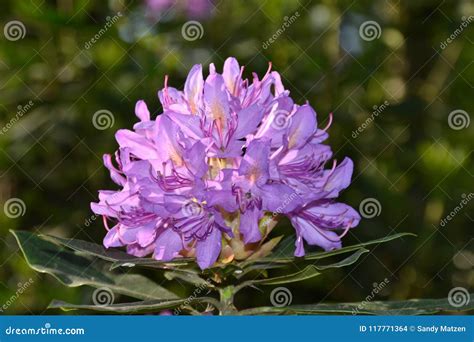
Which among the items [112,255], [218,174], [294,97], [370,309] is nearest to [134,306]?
[112,255]

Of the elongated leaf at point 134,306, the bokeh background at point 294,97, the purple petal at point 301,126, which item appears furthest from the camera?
the bokeh background at point 294,97

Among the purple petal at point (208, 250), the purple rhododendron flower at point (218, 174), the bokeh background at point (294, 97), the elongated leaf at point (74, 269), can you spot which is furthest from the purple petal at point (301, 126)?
the bokeh background at point (294, 97)

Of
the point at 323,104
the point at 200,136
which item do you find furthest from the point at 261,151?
the point at 323,104

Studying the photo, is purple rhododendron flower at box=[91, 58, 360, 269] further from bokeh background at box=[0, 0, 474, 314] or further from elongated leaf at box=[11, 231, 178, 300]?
bokeh background at box=[0, 0, 474, 314]

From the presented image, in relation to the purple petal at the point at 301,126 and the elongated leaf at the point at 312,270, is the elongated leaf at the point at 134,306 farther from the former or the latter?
the purple petal at the point at 301,126

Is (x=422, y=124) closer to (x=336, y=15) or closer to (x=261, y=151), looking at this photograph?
(x=336, y=15)

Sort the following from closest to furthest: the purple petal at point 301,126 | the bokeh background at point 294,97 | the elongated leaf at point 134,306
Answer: the elongated leaf at point 134,306
the purple petal at point 301,126
the bokeh background at point 294,97

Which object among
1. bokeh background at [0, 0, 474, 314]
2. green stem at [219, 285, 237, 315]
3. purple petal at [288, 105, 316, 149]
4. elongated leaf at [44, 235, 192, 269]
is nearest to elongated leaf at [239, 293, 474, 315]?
green stem at [219, 285, 237, 315]
